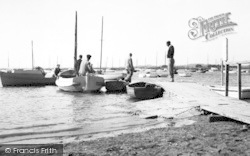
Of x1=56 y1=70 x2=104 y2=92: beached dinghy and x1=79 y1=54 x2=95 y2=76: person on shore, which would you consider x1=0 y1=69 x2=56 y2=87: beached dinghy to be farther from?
x1=79 y1=54 x2=95 y2=76: person on shore

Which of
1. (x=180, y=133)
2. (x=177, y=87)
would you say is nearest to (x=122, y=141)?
(x=180, y=133)

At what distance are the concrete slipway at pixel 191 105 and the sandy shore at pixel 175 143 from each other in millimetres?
885

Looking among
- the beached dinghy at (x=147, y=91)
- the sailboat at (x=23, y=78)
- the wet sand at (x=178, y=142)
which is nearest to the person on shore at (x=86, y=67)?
the beached dinghy at (x=147, y=91)

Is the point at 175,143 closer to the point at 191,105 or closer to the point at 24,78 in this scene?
the point at 191,105

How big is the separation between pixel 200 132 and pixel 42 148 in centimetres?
352

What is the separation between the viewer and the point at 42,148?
5.14 m

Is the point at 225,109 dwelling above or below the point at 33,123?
above

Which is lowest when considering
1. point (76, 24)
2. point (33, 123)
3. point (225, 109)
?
point (33, 123)

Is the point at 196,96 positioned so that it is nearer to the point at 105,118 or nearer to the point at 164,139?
the point at 105,118

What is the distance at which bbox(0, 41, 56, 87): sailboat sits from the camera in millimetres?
28138

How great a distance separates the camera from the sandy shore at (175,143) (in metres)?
4.62

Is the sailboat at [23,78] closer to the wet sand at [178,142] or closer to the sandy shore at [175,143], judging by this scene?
the wet sand at [178,142]

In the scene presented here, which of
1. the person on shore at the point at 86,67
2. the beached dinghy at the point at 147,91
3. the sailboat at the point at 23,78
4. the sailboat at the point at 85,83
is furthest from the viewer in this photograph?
the sailboat at the point at 23,78

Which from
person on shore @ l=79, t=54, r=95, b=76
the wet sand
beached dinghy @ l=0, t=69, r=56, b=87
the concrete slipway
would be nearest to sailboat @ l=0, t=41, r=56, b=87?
beached dinghy @ l=0, t=69, r=56, b=87
